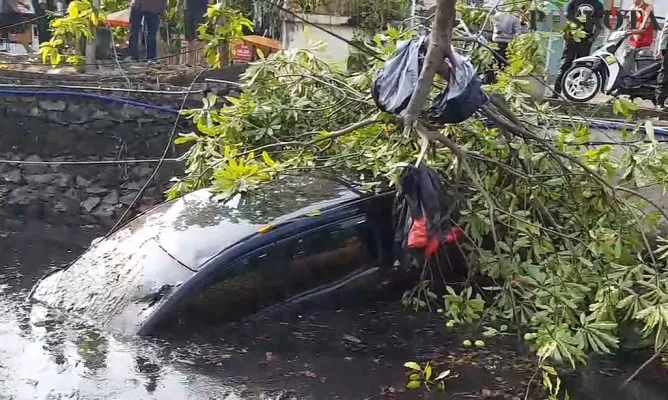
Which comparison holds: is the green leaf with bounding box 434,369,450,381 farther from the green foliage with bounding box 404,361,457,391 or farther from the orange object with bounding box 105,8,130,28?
the orange object with bounding box 105,8,130,28

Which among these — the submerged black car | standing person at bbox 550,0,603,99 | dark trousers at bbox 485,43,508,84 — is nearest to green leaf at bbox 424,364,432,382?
the submerged black car

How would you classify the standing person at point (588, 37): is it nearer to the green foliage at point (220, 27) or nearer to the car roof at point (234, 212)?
the green foliage at point (220, 27)

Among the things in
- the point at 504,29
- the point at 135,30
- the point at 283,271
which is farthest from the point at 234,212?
the point at 135,30

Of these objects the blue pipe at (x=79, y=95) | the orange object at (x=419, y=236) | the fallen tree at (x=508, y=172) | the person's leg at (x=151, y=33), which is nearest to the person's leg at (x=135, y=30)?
A: the person's leg at (x=151, y=33)

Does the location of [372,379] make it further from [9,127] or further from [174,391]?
[9,127]

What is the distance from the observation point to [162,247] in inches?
211

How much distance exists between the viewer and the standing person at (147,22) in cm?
1172

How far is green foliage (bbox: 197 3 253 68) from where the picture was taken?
8.38 meters

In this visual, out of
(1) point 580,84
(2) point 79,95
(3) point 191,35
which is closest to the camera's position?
(1) point 580,84

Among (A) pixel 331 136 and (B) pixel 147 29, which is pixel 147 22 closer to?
(B) pixel 147 29

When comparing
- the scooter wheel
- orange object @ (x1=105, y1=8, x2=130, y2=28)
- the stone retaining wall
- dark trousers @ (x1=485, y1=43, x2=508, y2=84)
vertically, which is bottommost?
the stone retaining wall

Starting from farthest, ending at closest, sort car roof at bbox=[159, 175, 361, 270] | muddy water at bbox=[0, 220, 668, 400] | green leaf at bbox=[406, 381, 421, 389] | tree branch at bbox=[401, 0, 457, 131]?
car roof at bbox=[159, 175, 361, 270], tree branch at bbox=[401, 0, 457, 131], green leaf at bbox=[406, 381, 421, 389], muddy water at bbox=[0, 220, 668, 400]

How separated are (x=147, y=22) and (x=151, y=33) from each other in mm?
178

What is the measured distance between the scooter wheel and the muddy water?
514cm
